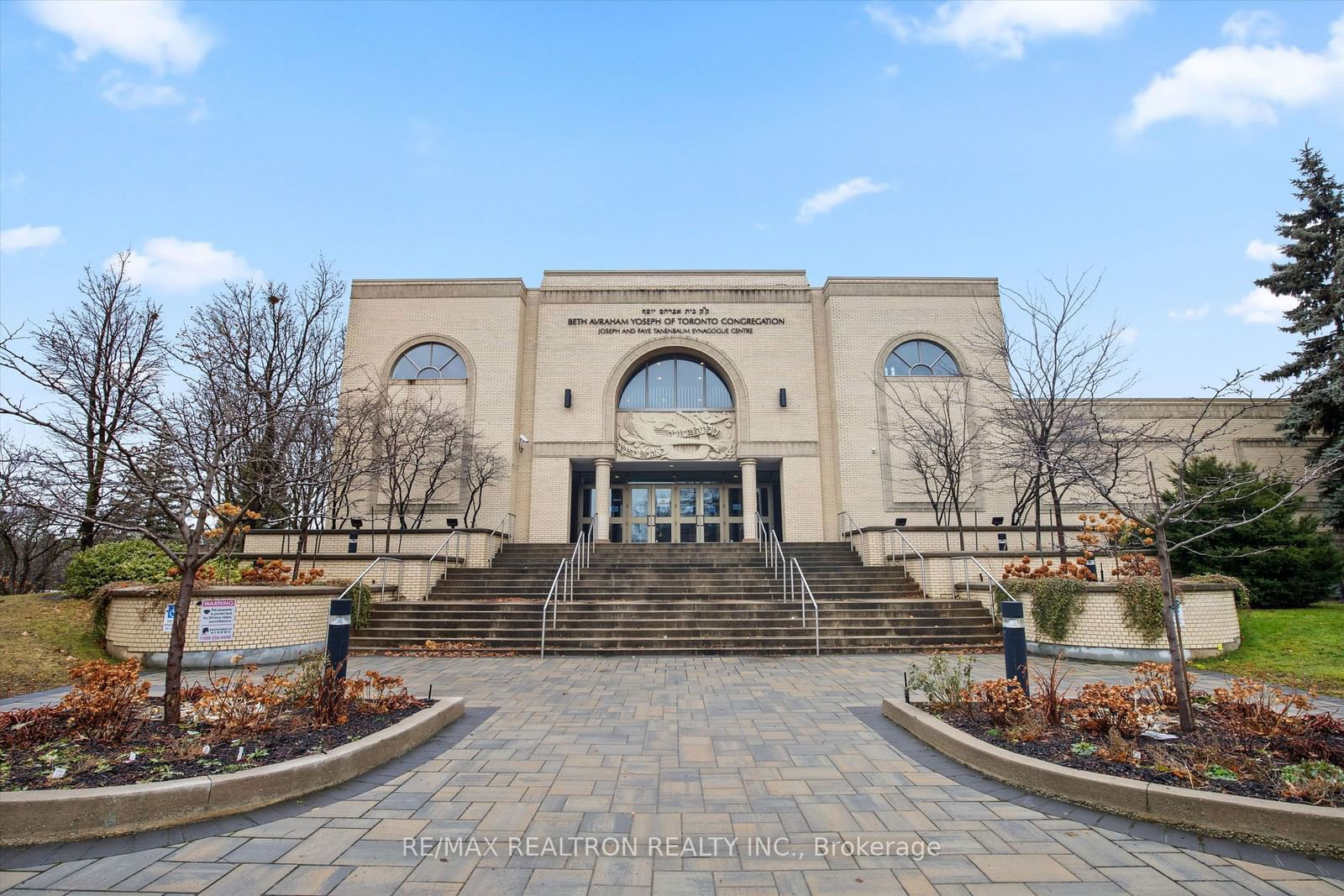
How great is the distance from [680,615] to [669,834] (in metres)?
8.90

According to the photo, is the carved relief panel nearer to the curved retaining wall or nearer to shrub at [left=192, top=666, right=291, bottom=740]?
the curved retaining wall

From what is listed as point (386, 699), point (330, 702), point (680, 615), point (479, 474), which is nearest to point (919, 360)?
point (680, 615)

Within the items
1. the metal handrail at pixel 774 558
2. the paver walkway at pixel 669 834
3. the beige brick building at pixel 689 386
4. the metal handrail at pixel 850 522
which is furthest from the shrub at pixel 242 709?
the metal handrail at pixel 850 522

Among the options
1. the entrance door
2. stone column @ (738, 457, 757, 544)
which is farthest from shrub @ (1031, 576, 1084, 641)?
the entrance door

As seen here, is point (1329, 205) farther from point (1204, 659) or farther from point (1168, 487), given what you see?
point (1204, 659)

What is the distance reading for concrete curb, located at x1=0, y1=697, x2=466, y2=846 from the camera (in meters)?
3.46

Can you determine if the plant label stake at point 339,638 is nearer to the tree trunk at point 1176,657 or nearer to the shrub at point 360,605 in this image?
the shrub at point 360,605

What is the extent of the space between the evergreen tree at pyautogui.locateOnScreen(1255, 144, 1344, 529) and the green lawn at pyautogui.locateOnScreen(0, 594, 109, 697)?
25.3 metres

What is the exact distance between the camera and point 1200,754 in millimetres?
4324

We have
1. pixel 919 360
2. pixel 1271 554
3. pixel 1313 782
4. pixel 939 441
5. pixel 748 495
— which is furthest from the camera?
pixel 919 360

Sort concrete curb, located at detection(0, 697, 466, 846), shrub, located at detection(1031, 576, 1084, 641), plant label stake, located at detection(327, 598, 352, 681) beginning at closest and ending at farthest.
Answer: concrete curb, located at detection(0, 697, 466, 846) → plant label stake, located at detection(327, 598, 352, 681) → shrub, located at detection(1031, 576, 1084, 641)

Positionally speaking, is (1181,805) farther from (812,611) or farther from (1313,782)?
(812,611)

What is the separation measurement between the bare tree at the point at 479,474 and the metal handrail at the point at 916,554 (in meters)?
11.5

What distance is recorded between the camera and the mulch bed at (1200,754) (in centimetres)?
384
